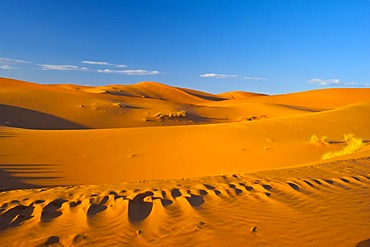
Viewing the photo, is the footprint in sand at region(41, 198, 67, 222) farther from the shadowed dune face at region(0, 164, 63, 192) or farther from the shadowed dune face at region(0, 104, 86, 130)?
the shadowed dune face at region(0, 104, 86, 130)

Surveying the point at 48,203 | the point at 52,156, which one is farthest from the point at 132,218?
the point at 52,156

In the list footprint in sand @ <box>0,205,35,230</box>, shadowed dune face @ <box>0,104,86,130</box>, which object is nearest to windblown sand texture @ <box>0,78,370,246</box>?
footprint in sand @ <box>0,205,35,230</box>

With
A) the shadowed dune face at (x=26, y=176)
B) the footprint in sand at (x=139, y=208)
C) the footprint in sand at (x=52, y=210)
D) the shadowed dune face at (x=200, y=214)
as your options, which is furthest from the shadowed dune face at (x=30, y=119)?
the footprint in sand at (x=139, y=208)

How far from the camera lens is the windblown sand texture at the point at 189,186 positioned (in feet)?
12.3

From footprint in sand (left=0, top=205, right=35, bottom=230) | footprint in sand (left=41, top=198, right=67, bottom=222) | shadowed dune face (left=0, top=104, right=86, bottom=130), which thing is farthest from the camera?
shadowed dune face (left=0, top=104, right=86, bottom=130)

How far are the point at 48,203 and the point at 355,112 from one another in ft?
67.6

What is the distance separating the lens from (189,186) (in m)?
5.94

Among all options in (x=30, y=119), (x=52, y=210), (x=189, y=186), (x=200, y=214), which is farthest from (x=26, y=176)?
(x=30, y=119)

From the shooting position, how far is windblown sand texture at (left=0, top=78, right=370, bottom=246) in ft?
12.3

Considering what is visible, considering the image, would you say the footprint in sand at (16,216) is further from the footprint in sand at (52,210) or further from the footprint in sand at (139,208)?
the footprint in sand at (139,208)

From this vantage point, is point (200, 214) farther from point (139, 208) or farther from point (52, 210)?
point (52, 210)

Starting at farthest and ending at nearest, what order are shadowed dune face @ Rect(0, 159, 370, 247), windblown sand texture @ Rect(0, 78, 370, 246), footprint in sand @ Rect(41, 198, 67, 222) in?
1. footprint in sand @ Rect(41, 198, 67, 222)
2. windblown sand texture @ Rect(0, 78, 370, 246)
3. shadowed dune face @ Rect(0, 159, 370, 247)

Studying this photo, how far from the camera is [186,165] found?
11297 millimetres

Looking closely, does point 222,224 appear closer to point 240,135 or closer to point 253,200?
point 253,200
